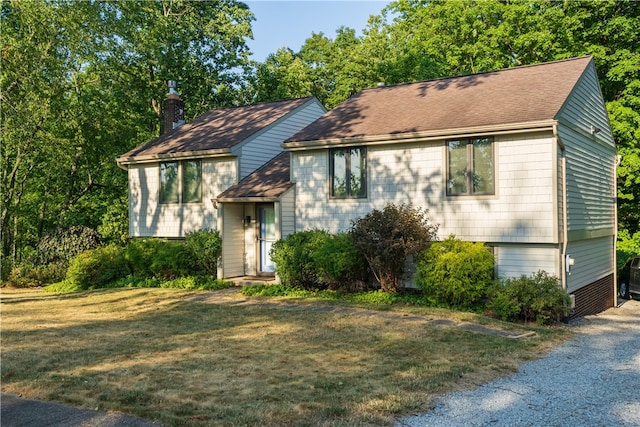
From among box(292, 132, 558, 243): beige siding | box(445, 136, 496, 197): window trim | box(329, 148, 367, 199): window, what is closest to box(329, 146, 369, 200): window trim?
box(329, 148, 367, 199): window

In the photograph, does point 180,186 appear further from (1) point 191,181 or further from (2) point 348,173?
(2) point 348,173

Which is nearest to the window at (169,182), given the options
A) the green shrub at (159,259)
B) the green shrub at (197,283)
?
the green shrub at (159,259)

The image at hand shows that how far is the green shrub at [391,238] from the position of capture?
517 inches

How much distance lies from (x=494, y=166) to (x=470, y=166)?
0.60 metres

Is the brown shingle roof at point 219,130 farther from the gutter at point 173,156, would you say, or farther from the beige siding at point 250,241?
the beige siding at point 250,241

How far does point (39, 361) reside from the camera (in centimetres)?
790

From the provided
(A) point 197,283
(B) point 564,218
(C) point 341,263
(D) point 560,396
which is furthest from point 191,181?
(D) point 560,396

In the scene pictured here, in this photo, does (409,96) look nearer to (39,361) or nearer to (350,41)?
(39,361)

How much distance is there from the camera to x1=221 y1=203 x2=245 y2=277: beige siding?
17453mm

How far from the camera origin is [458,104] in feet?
49.0

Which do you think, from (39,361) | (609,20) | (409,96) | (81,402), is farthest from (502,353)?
(609,20)

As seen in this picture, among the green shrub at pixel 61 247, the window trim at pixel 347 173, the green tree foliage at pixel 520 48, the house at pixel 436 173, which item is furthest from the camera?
the green tree foliage at pixel 520 48

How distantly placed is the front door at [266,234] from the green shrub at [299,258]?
202 cm

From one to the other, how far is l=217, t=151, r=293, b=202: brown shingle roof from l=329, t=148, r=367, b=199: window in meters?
1.55
